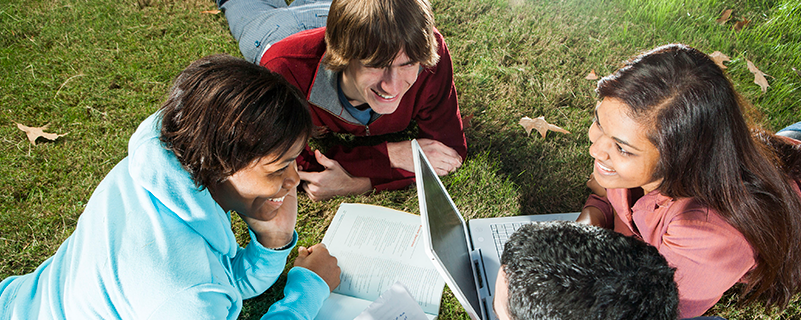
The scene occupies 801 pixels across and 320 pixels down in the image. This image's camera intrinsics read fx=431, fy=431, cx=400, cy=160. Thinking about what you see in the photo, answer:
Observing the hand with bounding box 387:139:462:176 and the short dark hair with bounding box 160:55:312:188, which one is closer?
the short dark hair with bounding box 160:55:312:188

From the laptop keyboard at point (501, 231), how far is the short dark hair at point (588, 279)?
1.06 meters

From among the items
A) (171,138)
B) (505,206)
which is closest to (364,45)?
(171,138)

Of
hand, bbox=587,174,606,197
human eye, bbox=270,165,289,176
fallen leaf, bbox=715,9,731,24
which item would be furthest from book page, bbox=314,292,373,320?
fallen leaf, bbox=715,9,731,24

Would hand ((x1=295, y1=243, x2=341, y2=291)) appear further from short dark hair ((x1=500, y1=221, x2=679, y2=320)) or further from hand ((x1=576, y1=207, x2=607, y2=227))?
hand ((x1=576, y1=207, x2=607, y2=227))

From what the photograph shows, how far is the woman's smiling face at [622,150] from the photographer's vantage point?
175 centimetres

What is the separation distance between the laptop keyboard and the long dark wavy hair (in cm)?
88

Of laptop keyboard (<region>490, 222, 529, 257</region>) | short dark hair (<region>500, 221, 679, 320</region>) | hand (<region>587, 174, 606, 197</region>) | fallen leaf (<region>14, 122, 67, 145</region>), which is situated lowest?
fallen leaf (<region>14, 122, 67, 145</region>)

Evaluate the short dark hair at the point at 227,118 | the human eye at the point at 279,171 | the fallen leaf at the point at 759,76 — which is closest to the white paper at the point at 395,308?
the human eye at the point at 279,171

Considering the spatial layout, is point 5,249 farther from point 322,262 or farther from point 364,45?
point 364,45

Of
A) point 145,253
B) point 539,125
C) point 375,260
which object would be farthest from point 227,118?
point 539,125

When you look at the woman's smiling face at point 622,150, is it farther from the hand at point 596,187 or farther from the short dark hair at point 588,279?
the hand at point 596,187

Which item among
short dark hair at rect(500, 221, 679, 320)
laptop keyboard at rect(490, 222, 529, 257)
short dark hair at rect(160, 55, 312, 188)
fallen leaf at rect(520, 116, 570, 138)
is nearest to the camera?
short dark hair at rect(500, 221, 679, 320)

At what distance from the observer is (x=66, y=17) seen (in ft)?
13.5

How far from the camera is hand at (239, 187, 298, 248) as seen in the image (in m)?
2.13
